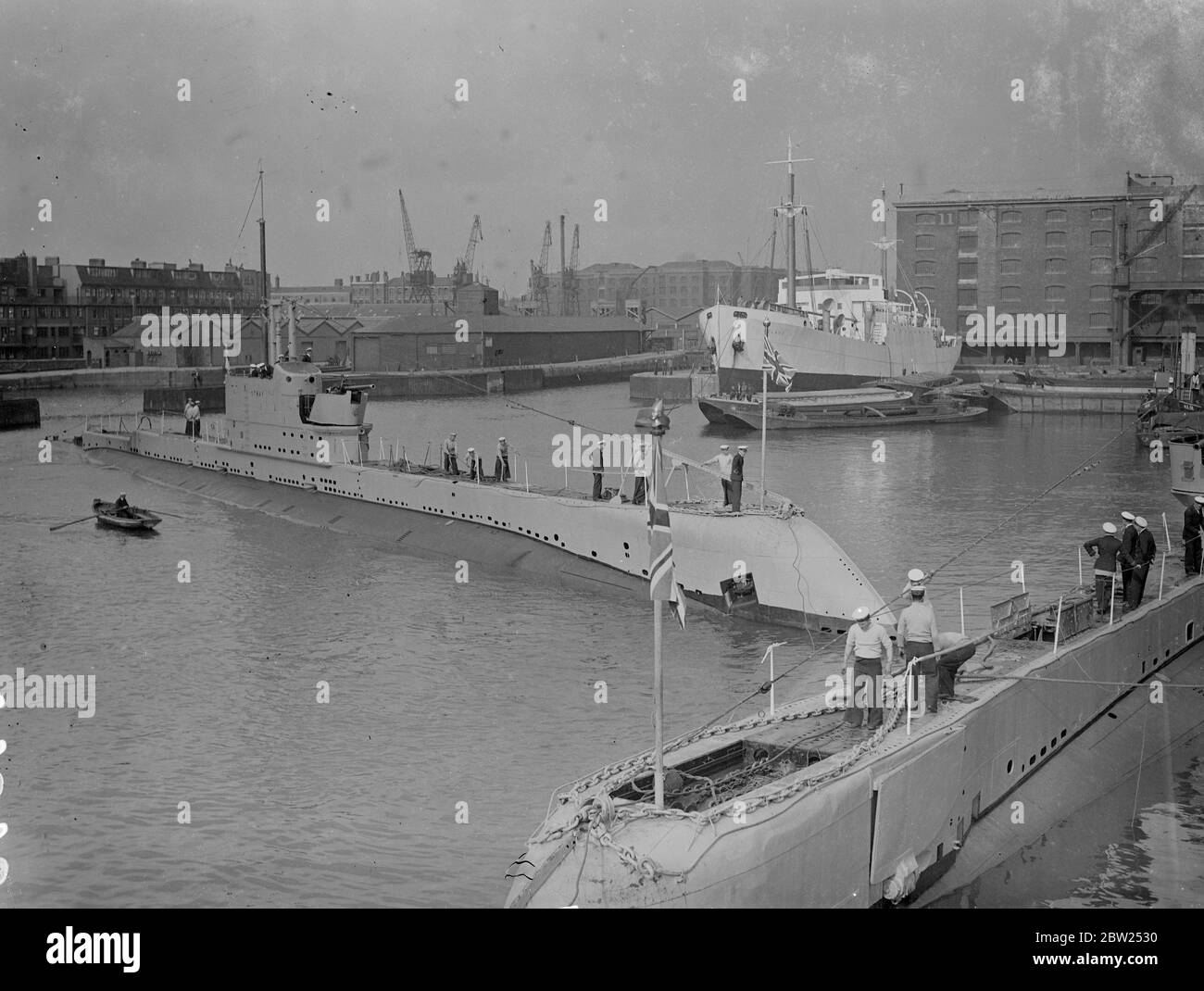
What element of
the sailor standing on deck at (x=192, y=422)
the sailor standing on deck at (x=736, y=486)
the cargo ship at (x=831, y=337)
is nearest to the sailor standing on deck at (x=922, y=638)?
the sailor standing on deck at (x=736, y=486)

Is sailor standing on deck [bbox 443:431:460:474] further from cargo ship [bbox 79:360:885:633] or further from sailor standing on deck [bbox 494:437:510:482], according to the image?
sailor standing on deck [bbox 494:437:510:482]

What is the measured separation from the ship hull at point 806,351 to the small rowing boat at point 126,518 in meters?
23.6

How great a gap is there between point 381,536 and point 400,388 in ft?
139

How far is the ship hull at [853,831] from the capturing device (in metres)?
6.95

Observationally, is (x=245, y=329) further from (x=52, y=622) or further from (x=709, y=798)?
(x=709, y=798)

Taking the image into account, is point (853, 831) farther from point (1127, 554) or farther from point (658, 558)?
point (1127, 554)

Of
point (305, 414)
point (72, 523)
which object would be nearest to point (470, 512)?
point (305, 414)

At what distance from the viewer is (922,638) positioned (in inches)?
364

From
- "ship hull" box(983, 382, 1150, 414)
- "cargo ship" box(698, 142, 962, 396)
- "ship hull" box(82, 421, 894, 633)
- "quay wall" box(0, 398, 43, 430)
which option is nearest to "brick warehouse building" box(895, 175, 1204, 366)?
"cargo ship" box(698, 142, 962, 396)

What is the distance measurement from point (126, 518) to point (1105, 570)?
1718cm

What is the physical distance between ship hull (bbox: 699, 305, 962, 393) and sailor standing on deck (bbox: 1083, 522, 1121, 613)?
99.6 ft

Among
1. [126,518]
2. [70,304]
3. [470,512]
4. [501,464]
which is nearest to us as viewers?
[470,512]

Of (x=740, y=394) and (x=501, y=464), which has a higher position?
(x=740, y=394)

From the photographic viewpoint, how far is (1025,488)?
29438 mm
